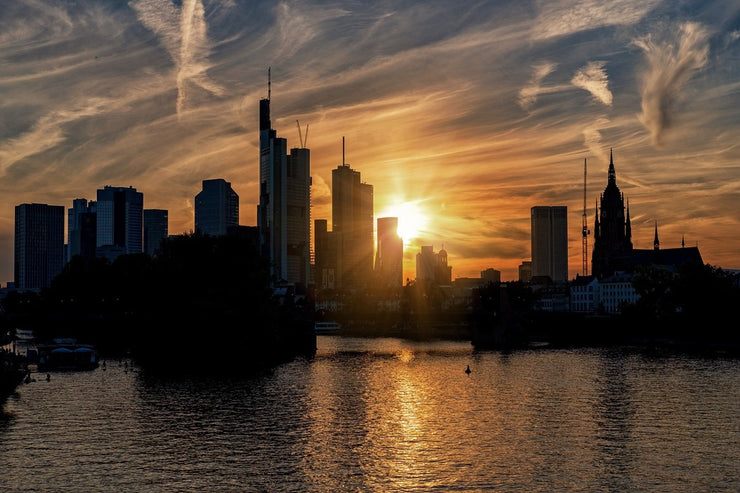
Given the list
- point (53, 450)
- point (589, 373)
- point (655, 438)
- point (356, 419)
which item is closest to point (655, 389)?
point (589, 373)

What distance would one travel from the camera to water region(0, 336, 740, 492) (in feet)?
174

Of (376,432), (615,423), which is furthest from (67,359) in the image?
(615,423)

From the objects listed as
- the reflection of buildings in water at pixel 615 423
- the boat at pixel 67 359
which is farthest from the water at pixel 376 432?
the boat at pixel 67 359

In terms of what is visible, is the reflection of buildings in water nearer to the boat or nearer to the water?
the water

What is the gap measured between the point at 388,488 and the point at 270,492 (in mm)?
7538

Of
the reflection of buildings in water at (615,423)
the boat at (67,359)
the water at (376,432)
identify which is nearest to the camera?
the water at (376,432)

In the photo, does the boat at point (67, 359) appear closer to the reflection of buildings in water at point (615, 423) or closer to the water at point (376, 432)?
the water at point (376, 432)

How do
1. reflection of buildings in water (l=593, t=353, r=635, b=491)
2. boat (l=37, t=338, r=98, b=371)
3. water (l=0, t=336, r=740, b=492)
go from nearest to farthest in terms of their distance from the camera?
water (l=0, t=336, r=740, b=492) < reflection of buildings in water (l=593, t=353, r=635, b=491) < boat (l=37, t=338, r=98, b=371)

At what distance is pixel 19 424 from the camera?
72312 mm

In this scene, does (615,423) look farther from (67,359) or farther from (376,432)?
(67,359)

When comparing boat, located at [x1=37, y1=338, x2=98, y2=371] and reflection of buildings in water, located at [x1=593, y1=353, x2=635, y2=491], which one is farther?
boat, located at [x1=37, y1=338, x2=98, y2=371]

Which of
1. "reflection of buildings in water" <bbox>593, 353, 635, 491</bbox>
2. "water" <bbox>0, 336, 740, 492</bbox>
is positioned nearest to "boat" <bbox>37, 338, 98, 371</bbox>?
"water" <bbox>0, 336, 740, 492</bbox>

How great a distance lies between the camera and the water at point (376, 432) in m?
52.9

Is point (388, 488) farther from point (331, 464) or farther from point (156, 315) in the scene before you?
point (156, 315)
